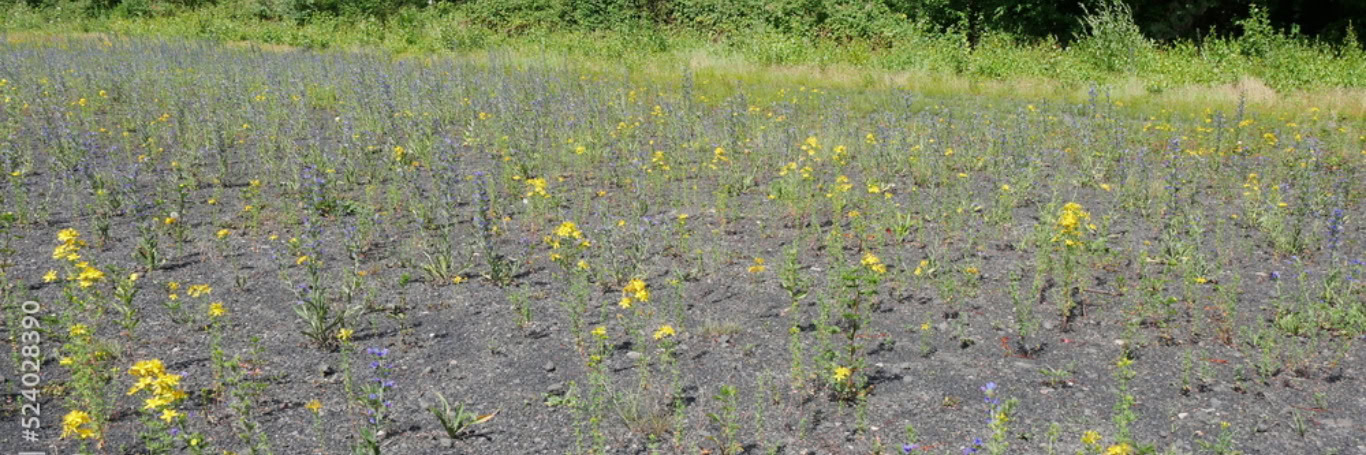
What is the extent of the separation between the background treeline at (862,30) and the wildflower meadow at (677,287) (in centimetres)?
469

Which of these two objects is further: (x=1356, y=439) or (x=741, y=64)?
(x=741, y=64)

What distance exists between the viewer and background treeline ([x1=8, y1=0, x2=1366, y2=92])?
1593cm

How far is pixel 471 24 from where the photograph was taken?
26.0 metres

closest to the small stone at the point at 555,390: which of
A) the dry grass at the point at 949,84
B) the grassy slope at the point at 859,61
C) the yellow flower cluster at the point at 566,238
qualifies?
the yellow flower cluster at the point at 566,238

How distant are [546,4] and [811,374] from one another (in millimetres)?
21965

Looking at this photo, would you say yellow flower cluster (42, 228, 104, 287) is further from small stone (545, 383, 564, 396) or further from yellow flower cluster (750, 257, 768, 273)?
yellow flower cluster (750, 257, 768, 273)

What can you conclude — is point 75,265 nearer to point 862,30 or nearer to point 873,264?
point 873,264

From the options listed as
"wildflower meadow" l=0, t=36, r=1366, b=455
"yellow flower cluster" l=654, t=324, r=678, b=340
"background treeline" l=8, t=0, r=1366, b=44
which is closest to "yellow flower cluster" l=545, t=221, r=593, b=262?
"wildflower meadow" l=0, t=36, r=1366, b=455

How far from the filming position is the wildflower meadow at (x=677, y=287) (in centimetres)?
472

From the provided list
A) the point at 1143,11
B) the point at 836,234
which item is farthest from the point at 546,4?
the point at 836,234

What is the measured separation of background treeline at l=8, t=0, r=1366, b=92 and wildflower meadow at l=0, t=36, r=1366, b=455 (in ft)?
15.4

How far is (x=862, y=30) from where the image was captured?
71.6ft

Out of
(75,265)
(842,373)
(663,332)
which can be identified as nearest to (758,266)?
(663,332)

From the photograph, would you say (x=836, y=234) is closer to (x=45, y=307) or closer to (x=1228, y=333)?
(x=1228, y=333)
